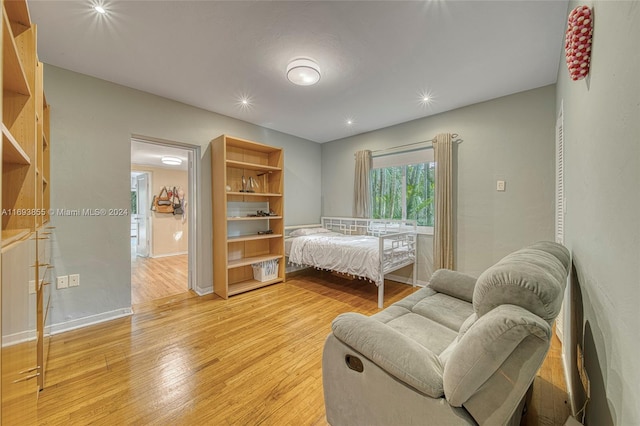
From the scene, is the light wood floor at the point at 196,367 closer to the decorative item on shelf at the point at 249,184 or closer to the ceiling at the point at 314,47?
the decorative item on shelf at the point at 249,184

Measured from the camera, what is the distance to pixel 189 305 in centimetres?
301

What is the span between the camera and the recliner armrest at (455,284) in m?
1.88

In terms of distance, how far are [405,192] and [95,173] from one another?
4022mm

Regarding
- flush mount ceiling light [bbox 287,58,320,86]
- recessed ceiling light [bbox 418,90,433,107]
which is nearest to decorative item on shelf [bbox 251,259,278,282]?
flush mount ceiling light [bbox 287,58,320,86]

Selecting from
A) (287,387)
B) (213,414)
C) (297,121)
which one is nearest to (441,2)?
(297,121)

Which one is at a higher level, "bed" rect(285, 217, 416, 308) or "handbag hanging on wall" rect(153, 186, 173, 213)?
"handbag hanging on wall" rect(153, 186, 173, 213)

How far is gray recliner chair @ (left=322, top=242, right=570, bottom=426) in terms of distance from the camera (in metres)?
0.77

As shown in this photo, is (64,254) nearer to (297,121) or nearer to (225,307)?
(225,307)

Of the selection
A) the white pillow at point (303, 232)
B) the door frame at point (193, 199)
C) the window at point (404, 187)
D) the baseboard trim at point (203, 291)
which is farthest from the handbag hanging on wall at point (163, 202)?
the window at point (404, 187)

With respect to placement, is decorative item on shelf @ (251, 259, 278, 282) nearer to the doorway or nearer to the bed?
the bed

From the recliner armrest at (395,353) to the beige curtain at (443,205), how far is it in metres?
2.56

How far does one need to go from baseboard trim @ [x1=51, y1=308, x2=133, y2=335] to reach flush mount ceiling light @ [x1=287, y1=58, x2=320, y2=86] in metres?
3.10

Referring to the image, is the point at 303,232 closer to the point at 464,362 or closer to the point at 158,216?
the point at 464,362

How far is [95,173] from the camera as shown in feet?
8.50
